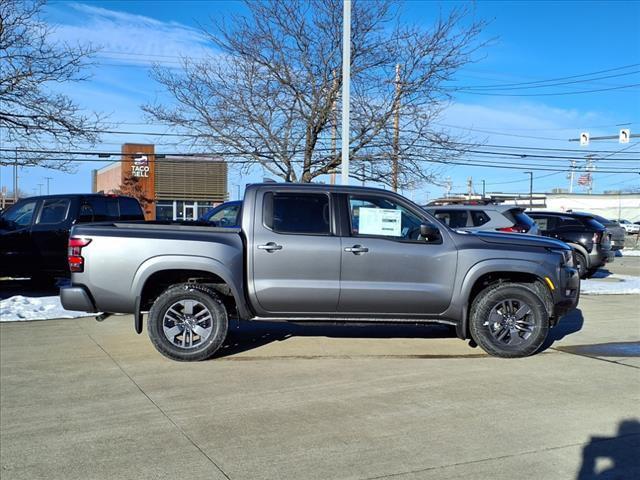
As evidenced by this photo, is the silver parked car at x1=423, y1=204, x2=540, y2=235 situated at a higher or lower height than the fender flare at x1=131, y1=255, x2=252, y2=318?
higher

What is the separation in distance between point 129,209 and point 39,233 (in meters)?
1.88

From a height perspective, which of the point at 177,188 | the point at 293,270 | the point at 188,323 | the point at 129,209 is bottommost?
the point at 188,323

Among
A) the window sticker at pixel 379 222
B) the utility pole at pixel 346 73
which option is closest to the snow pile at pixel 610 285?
the utility pole at pixel 346 73

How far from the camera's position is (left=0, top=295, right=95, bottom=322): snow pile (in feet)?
31.3

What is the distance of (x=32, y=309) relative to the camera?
10062 millimetres

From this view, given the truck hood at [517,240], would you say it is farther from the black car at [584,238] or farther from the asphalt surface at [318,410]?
the black car at [584,238]

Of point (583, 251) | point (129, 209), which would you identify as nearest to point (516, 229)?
point (583, 251)

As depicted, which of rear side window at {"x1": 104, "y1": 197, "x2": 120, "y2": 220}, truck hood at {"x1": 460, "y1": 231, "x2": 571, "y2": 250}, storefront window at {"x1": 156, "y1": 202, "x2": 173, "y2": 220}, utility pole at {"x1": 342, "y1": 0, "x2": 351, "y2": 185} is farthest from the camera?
storefront window at {"x1": 156, "y1": 202, "x2": 173, "y2": 220}

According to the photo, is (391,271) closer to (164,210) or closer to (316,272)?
(316,272)

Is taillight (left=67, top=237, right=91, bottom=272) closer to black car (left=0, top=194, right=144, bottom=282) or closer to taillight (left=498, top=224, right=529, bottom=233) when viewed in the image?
black car (left=0, top=194, right=144, bottom=282)

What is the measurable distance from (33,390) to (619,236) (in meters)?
20.7

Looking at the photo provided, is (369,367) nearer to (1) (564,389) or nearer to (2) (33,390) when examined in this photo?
(1) (564,389)

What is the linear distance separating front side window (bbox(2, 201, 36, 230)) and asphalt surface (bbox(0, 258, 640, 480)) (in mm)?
4232

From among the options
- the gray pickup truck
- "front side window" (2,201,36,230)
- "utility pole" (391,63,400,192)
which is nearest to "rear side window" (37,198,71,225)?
"front side window" (2,201,36,230)
